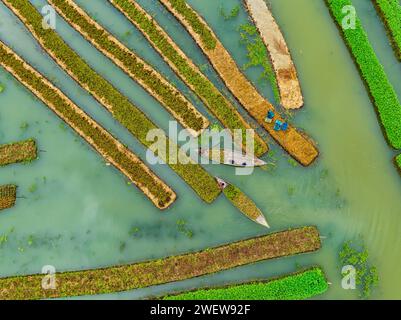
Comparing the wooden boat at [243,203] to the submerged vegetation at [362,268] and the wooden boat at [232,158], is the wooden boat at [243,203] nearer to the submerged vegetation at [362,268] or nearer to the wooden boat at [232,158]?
the wooden boat at [232,158]

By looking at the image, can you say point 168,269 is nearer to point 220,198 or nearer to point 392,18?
point 220,198

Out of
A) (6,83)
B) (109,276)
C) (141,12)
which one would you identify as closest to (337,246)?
(109,276)

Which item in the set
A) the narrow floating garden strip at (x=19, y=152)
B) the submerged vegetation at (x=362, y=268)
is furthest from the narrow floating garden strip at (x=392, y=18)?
the narrow floating garden strip at (x=19, y=152)

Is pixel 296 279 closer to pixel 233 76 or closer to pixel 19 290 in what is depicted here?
pixel 233 76

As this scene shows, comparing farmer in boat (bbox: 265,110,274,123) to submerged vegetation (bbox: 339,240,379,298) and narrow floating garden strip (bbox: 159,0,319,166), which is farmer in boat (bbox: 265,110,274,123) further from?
submerged vegetation (bbox: 339,240,379,298)

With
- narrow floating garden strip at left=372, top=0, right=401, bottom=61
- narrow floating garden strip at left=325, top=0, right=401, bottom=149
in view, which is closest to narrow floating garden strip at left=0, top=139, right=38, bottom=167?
narrow floating garden strip at left=325, top=0, right=401, bottom=149

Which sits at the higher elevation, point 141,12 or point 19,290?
point 141,12

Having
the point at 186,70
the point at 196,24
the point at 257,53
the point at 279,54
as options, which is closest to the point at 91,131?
the point at 186,70
